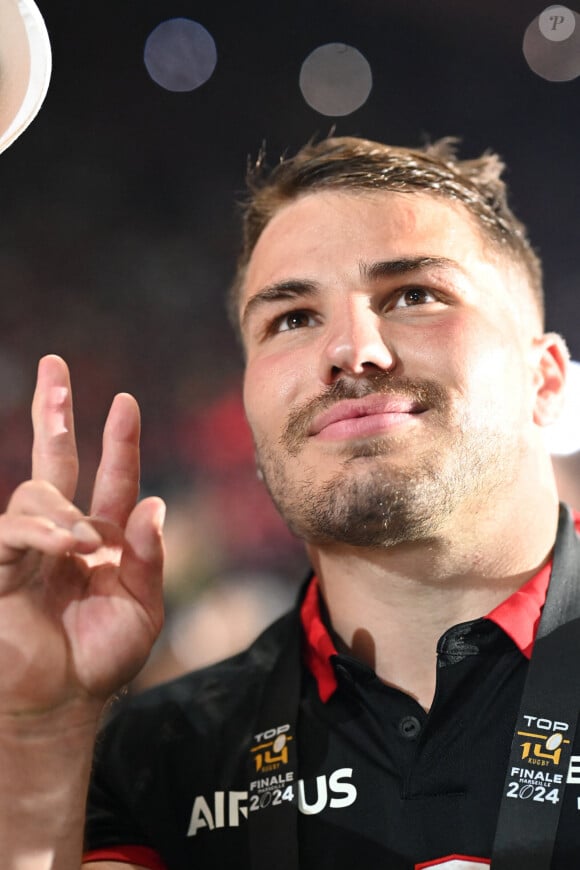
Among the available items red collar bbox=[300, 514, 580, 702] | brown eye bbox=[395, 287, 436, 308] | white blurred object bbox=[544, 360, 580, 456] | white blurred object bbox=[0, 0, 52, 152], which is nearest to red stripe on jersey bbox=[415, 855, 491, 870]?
red collar bbox=[300, 514, 580, 702]

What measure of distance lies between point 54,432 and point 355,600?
27.5 inches

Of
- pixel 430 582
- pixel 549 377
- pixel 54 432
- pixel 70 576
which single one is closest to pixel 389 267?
pixel 549 377

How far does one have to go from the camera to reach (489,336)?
66.2 inches

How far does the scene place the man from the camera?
4.39ft

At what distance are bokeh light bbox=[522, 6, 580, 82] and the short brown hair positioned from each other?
339mm

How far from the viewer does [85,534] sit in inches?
45.7

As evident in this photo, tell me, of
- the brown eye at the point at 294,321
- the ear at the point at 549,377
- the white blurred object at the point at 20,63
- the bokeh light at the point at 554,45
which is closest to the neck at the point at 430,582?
the ear at the point at 549,377

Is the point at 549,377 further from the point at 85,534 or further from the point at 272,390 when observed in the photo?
the point at 85,534

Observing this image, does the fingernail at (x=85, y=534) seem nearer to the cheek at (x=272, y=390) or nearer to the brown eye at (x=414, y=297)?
the cheek at (x=272, y=390)

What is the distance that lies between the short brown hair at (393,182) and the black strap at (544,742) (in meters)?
0.74

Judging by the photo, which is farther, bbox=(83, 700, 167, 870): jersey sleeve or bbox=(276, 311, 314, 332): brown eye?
bbox=(276, 311, 314, 332): brown eye

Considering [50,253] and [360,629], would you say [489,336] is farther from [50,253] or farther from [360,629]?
[50,253]

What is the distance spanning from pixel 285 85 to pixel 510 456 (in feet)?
4.13

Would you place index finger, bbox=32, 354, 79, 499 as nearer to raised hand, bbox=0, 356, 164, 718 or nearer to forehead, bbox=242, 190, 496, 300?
raised hand, bbox=0, 356, 164, 718
